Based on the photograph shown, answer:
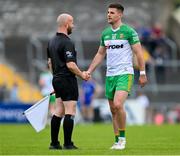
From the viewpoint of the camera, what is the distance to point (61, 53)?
14.8 m

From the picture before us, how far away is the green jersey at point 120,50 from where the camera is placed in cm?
1501

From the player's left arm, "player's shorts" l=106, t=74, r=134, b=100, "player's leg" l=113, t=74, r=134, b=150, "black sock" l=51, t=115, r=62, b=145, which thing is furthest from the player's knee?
"black sock" l=51, t=115, r=62, b=145

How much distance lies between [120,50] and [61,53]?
110cm

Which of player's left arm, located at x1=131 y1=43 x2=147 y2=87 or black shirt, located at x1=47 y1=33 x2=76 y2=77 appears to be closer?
black shirt, located at x1=47 y1=33 x2=76 y2=77

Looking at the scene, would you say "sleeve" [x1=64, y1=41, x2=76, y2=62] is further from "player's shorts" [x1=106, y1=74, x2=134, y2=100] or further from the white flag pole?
the white flag pole

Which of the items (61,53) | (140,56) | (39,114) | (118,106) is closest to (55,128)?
(39,114)

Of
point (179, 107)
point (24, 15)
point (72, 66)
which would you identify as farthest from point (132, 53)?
point (24, 15)

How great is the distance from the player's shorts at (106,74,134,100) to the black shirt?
30.1 inches

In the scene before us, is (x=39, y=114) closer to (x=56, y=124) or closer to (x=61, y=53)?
(x=56, y=124)

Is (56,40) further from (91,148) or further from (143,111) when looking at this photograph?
(143,111)

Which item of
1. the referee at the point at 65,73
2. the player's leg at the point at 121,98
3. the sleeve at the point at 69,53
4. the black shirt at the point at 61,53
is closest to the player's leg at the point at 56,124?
the referee at the point at 65,73

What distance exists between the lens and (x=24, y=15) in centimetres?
4103

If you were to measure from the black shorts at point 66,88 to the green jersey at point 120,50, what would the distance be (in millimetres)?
795

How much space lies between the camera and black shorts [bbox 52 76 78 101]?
14.7 meters
